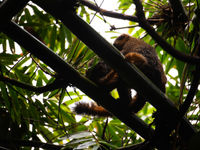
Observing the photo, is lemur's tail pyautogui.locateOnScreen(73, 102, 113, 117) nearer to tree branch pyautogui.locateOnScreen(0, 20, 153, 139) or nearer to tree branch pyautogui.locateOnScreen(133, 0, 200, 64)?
tree branch pyautogui.locateOnScreen(0, 20, 153, 139)

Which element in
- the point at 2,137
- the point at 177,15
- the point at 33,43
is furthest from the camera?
the point at 177,15

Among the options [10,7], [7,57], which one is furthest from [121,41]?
[10,7]

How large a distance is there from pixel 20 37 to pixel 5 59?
1.84ft

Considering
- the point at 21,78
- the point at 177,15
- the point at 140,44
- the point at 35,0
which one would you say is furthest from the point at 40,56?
the point at 140,44

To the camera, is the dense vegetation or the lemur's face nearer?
the dense vegetation

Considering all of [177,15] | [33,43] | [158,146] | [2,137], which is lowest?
[158,146]

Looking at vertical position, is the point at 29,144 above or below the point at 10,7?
below

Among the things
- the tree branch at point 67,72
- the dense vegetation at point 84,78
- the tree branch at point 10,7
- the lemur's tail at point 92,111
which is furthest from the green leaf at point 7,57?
the lemur's tail at point 92,111

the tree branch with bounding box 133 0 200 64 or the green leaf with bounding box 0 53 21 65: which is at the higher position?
the green leaf with bounding box 0 53 21 65

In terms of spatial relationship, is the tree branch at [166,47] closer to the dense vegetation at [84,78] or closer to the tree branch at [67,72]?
the dense vegetation at [84,78]

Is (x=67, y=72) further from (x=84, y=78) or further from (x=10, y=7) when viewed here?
(x=10, y=7)

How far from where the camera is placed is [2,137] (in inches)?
62.3

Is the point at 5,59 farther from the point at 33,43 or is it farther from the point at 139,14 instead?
the point at 139,14

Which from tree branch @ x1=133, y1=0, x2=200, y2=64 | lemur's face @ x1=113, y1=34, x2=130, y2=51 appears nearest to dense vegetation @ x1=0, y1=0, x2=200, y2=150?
tree branch @ x1=133, y1=0, x2=200, y2=64
